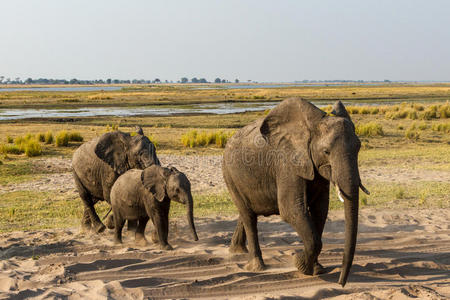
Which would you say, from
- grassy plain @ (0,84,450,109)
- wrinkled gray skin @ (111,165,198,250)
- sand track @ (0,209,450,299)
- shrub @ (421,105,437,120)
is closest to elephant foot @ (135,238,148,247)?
wrinkled gray skin @ (111,165,198,250)

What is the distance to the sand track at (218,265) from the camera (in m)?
5.72

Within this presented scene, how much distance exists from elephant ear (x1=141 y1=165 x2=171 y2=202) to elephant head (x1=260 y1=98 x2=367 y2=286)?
7.40 feet

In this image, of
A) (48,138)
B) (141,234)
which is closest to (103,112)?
(48,138)

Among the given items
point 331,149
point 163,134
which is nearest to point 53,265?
point 331,149

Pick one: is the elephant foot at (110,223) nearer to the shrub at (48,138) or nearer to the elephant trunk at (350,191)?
the elephant trunk at (350,191)

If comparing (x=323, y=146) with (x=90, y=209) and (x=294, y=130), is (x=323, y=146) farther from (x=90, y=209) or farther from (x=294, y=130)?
(x=90, y=209)

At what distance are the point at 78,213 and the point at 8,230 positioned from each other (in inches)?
66.2

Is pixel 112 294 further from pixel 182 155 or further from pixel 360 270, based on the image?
pixel 182 155

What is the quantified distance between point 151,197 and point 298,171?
3.00 meters

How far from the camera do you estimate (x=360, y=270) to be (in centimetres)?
660

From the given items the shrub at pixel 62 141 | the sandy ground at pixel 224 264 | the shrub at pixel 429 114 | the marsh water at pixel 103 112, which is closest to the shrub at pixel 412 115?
the shrub at pixel 429 114

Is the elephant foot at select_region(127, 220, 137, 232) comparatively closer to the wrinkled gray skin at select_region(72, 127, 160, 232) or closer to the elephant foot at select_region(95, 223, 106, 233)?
the wrinkled gray skin at select_region(72, 127, 160, 232)

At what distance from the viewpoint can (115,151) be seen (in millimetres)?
9227

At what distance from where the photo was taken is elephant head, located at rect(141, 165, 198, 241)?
773 cm
